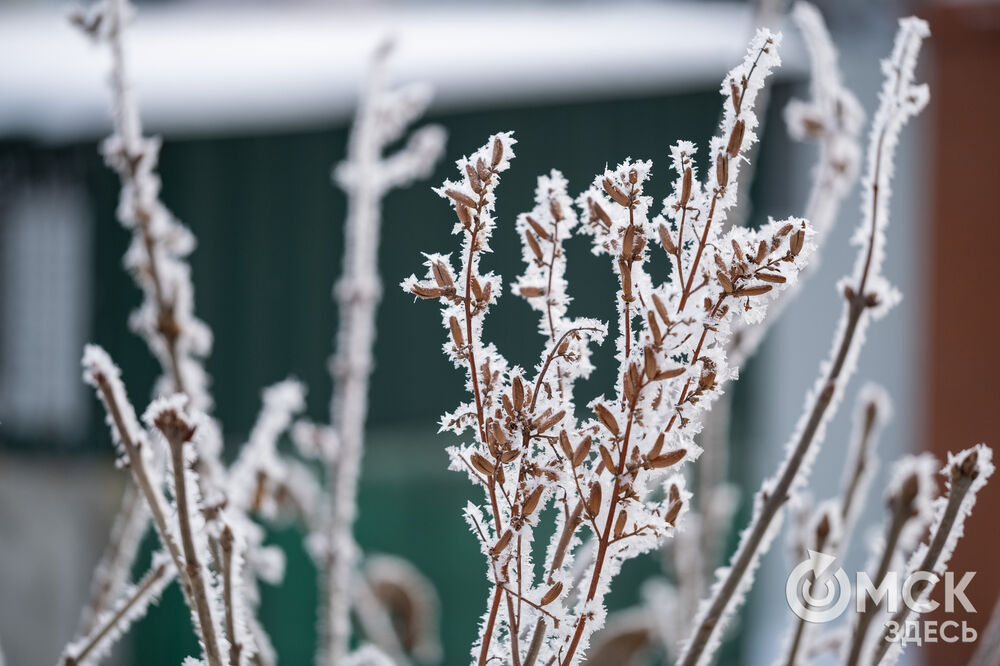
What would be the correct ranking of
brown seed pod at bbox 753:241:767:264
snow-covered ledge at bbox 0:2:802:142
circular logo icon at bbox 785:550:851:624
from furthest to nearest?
snow-covered ledge at bbox 0:2:802:142 → circular logo icon at bbox 785:550:851:624 → brown seed pod at bbox 753:241:767:264

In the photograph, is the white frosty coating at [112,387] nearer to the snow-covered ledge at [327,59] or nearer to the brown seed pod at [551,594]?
the brown seed pod at [551,594]

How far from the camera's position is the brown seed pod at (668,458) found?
0.23m

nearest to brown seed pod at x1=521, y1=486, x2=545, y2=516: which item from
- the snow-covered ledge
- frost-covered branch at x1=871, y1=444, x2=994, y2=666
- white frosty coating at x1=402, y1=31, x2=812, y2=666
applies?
white frosty coating at x1=402, y1=31, x2=812, y2=666

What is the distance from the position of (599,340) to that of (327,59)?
1577 millimetres

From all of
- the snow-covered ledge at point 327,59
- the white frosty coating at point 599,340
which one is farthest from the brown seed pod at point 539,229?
the snow-covered ledge at point 327,59

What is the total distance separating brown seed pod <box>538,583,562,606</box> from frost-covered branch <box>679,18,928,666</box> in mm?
54

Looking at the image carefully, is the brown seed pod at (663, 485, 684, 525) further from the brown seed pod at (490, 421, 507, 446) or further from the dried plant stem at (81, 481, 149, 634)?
the dried plant stem at (81, 481, 149, 634)

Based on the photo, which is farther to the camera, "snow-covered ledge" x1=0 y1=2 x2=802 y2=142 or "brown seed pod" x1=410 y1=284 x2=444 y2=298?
"snow-covered ledge" x1=0 y1=2 x2=802 y2=142

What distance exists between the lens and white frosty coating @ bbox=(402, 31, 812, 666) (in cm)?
23

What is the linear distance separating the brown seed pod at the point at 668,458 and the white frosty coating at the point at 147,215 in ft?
0.57

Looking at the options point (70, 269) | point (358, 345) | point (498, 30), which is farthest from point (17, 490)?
point (358, 345)

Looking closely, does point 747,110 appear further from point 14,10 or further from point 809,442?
point 14,10

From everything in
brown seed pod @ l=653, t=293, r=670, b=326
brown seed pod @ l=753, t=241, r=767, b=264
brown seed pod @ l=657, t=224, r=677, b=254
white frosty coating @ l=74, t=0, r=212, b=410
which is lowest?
brown seed pod @ l=653, t=293, r=670, b=326

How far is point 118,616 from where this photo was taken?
284 mm
